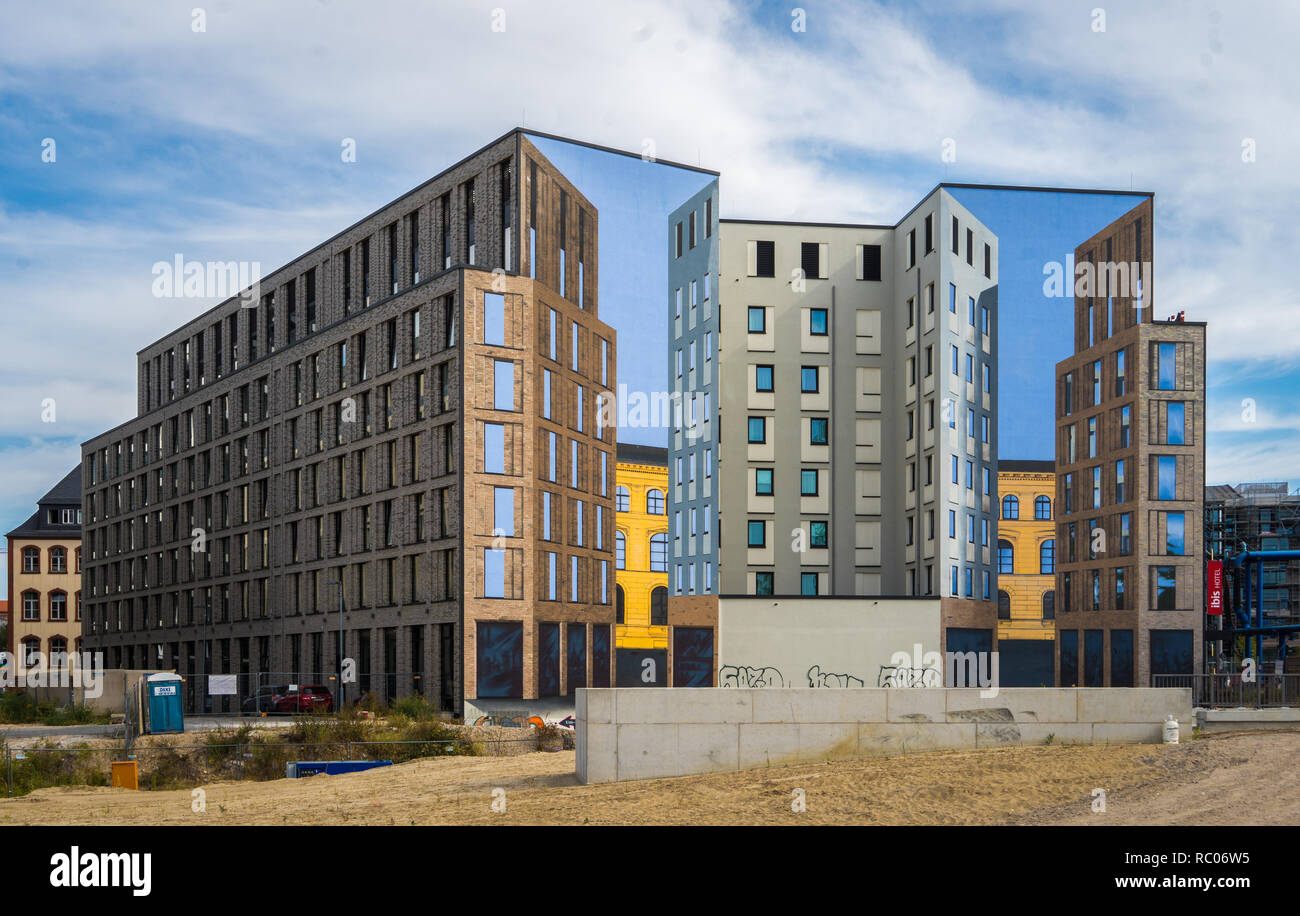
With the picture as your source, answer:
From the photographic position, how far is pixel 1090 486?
82062 millimetres

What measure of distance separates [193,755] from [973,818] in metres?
26.3

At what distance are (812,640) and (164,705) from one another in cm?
3173

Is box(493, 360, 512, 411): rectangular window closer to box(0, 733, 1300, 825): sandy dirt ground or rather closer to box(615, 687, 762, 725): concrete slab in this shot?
box(0, 733, 1300, 825): sandy dirt ground

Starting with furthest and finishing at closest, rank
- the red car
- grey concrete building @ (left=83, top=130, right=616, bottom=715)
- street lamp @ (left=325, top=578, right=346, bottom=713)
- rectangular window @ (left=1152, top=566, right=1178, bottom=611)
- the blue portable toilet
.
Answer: rectangular window @ (left=1152, top=566, right=1178, bottom=611) < street lamp @ (left=325, top=578, right=346, bottom=713) < grey concrete building @ (left=83, top=130, right=616, bottom=715) < the red car < the blue portable toilet

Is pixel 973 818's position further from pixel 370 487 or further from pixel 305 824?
pixel 370 487

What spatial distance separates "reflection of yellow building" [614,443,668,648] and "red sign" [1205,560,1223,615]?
3347cm

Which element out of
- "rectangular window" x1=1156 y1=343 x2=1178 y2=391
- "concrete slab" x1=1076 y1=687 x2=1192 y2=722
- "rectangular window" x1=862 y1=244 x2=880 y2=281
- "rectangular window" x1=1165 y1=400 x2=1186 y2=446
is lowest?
"concrete slab" x1=1076 y1=687 x2=1192 y2=722

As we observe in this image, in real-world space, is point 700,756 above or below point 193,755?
above

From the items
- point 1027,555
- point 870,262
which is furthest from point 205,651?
point 1027,555

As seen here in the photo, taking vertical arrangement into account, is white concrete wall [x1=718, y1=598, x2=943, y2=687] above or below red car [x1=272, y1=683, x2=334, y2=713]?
above

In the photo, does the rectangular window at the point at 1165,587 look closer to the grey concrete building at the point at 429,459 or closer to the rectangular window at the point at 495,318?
the grey concrete building at the point at 429,459

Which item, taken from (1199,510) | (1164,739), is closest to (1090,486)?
(1199,510)

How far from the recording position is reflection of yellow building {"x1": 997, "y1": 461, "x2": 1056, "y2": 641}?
88.6 meters

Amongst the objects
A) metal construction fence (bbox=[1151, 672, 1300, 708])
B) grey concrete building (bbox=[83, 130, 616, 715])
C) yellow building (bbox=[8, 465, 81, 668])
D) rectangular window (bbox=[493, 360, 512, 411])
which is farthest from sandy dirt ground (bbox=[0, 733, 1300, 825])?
yellow building (bbox=[8, 465, 81, 668])
